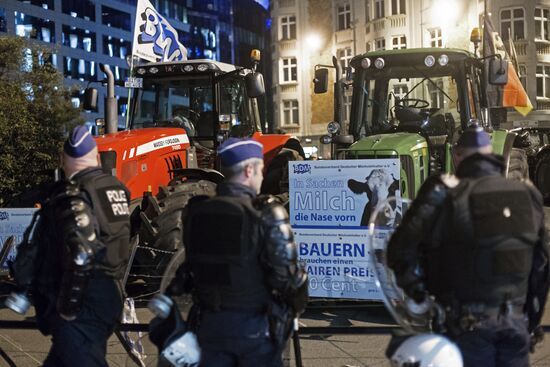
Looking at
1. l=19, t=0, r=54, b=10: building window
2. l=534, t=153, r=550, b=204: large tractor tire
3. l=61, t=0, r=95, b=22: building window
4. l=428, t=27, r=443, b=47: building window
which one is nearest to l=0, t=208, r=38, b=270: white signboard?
l=534, t=153, r=550, b=204: large tractor tire

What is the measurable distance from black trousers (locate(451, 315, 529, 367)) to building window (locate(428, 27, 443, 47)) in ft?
100

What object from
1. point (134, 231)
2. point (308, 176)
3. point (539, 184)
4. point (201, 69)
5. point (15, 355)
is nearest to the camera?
point (15, 355)

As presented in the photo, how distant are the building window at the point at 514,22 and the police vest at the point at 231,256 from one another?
28.9 metres

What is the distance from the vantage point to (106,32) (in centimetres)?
7050

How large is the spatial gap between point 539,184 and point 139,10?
33.1ft

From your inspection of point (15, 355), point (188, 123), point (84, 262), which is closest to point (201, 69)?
point (188, 123)

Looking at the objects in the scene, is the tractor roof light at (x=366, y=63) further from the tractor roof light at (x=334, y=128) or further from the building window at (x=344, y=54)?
the building window at (x=344, y=54)

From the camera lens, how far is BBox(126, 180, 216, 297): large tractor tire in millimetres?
7328

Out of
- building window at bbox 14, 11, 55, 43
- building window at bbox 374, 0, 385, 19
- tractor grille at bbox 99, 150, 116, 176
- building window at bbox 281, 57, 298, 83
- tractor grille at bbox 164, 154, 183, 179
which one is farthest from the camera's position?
building window at bbox 14, 11, 55, 43

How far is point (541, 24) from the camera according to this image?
98.5 feet

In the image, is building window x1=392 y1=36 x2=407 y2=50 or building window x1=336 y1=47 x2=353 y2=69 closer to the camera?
building window x1=392 y1=36 x2=407 y2=50

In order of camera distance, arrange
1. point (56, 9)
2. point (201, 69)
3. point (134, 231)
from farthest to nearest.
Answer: point (56, 9) → point (201, 69) → point (134, 231)

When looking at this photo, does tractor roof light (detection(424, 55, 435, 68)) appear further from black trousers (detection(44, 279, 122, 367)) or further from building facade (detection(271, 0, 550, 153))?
building facade (detection(271, 0, 550, 153))

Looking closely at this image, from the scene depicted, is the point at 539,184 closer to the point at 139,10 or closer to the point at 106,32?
the point at 139,10
